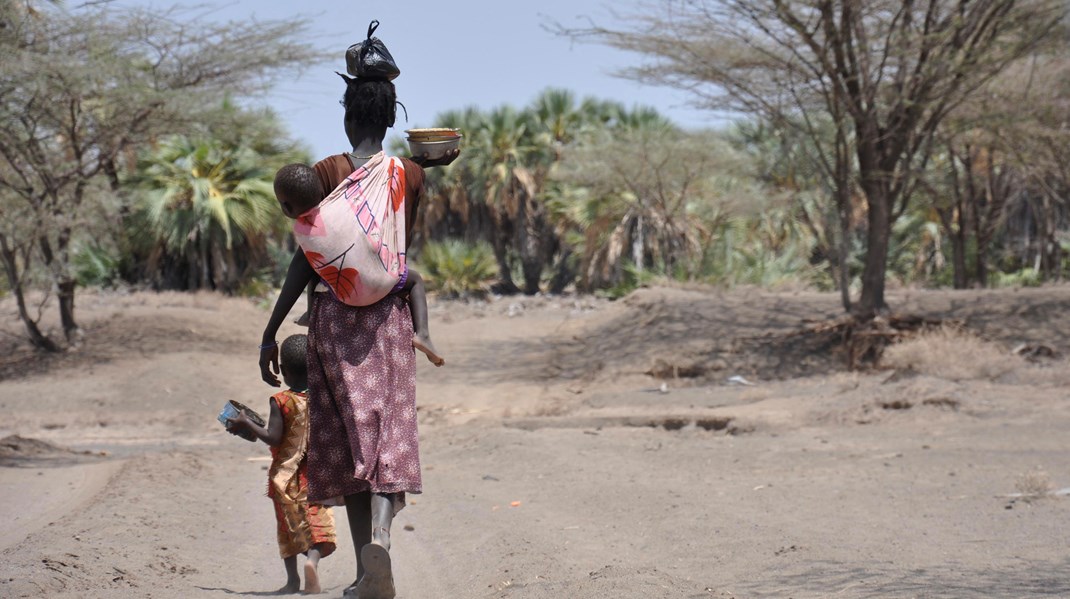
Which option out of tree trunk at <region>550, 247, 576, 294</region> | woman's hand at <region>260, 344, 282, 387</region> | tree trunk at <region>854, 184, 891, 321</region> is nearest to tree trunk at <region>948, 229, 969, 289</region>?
tree trunk at <region>854, 184, 891, 321</region>

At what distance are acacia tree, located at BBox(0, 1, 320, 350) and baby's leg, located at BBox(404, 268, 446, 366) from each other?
31.3ft

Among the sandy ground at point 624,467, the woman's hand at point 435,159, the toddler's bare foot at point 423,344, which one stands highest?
the woman's hand at point 435,159

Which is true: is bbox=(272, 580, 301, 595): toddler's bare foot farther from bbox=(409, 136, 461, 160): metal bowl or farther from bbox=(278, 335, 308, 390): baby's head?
bbox=(409, 136, 461, 160): metal bowl

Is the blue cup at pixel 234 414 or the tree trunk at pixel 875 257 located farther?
the tree trunk at pixel 875 257

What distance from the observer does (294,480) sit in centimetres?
490

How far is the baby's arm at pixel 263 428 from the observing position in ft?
15.0

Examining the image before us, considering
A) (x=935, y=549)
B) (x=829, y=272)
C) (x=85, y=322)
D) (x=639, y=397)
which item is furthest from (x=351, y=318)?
(x=829, y=272)

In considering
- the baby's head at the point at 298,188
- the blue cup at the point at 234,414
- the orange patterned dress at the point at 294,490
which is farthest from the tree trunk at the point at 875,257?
the baby's head at the point at 298,188

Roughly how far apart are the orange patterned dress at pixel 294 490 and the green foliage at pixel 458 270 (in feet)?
81.7

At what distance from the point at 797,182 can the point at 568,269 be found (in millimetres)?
8622

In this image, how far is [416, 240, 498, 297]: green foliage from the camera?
98.1 feet

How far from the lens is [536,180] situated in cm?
3750

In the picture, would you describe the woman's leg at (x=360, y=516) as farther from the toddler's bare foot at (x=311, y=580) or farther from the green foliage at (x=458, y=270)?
the green foliage at (x=458, y=270)

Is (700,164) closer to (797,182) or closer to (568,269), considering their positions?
(797,182)
